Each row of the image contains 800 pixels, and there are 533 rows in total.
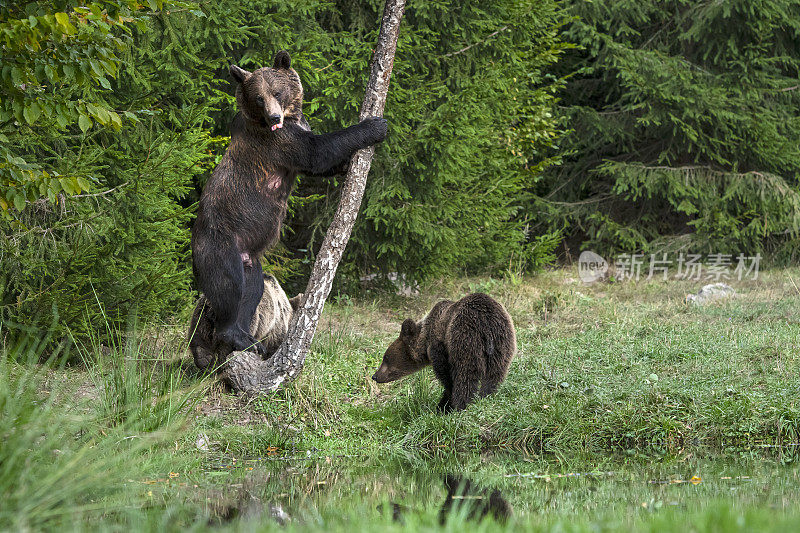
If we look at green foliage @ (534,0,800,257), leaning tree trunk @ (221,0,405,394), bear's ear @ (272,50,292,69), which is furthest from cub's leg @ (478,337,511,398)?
green foliage @ (534,0,800,257)

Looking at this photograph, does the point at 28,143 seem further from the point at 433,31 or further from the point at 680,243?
the point at 680,243

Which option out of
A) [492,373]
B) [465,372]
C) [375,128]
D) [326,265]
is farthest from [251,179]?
[492,373]

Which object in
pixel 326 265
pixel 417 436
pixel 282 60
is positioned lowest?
pixel 417 436

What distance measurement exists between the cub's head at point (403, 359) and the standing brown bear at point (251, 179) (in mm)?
1449

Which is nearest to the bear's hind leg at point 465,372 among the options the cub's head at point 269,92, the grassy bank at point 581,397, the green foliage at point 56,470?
the grassy bank at point 581,397

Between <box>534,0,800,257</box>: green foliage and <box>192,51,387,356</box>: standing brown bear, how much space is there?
972 centimetres

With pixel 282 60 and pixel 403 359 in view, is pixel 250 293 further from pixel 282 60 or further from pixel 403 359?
pixel 282 60

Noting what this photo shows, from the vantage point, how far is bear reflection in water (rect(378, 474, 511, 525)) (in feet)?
15.6

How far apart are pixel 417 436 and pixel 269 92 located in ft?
10.4

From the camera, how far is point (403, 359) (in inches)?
326

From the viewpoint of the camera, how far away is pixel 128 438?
20.0ft

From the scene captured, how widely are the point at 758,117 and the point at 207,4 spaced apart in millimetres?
10310

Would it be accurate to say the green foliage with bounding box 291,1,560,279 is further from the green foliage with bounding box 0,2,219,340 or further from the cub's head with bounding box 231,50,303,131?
the cub's head with bounding box 231,50,303,131

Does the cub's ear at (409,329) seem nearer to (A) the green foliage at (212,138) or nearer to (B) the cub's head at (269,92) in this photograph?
(B) the cub's head at (269,92)
